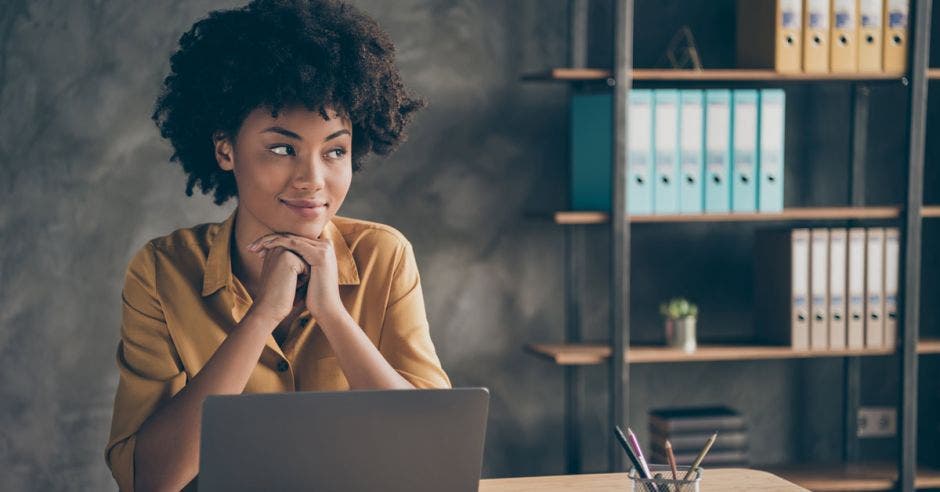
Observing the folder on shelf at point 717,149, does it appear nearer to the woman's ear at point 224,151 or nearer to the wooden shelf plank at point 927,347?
the wooden shelf plank at point 927,347

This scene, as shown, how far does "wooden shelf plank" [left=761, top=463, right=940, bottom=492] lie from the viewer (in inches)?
122

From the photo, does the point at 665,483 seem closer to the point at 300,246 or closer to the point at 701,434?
the point at 300,246

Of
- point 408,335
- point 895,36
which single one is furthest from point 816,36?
point 408,335

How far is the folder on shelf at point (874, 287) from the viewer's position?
309cm

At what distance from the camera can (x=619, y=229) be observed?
2.93 meters

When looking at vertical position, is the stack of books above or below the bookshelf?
below

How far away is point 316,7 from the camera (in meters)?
1.92

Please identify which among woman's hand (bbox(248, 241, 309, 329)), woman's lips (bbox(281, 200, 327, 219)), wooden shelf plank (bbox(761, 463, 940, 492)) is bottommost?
wooden shelf plank (bbox(761, 463, 940, 492))

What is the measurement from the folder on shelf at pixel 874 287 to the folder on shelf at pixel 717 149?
0.46 metres

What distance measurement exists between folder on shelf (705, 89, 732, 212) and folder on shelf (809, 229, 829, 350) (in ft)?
0.97

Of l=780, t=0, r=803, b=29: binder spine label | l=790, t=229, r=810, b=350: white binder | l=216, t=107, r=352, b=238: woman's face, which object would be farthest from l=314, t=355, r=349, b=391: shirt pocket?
l=780, t=0, r=803, b=29: binder spine label

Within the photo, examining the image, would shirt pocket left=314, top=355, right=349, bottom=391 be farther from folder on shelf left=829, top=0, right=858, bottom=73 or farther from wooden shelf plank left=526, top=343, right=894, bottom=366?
folder on shelf left=829, top=0, right=858, bottom=73

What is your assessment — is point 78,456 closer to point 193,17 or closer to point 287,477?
point 193,17

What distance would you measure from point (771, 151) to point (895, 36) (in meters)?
0.49
